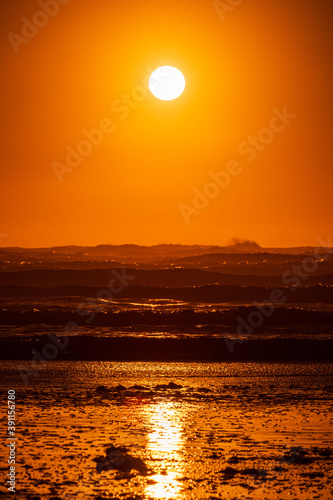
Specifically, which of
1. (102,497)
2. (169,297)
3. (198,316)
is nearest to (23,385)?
(102,497)

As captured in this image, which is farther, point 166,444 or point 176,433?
point 176,433

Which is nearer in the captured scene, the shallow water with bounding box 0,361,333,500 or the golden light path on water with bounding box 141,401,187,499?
the golden light path on water with bounding box 141,401,187,499

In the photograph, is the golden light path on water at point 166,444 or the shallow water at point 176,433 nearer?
the golden light path on water at point 166,444

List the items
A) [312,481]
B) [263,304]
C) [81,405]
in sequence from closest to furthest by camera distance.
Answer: [312,481], [81,405], [263,304]

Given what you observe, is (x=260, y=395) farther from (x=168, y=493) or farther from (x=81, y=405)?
(x=168, y=493)

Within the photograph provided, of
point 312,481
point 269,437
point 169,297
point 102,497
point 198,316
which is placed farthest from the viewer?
point 169,297

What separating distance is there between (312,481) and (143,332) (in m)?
18.8

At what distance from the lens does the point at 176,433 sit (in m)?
13.6

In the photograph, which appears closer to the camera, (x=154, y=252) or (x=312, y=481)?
(x=312, y=481)

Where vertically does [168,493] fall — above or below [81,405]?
below

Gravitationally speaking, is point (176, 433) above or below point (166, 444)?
above

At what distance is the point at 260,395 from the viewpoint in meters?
17.4

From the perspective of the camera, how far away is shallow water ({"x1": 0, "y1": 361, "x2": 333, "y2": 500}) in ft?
35.5

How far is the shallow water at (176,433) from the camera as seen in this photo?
10820 mm
